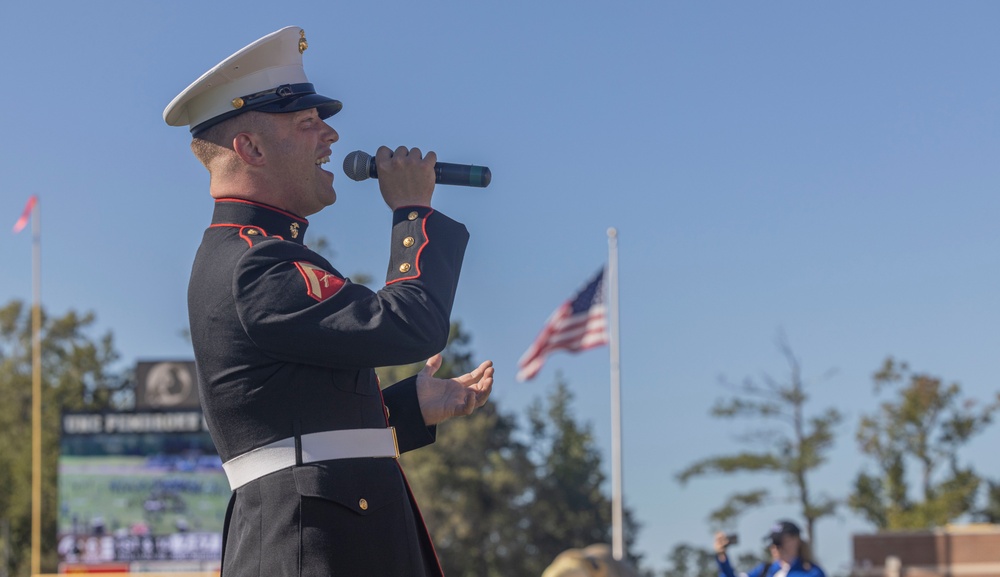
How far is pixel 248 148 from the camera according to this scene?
10.6ft

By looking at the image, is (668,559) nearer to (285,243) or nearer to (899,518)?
(899,518)

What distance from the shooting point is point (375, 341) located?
2.91m

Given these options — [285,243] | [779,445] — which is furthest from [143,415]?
[285,243]

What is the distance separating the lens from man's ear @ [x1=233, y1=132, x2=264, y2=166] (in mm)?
3211

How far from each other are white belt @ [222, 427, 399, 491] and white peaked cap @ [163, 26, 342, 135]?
0.76 metres

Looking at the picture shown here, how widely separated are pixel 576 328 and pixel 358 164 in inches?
819

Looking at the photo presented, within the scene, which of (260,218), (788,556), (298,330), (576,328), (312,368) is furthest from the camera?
(576,328)

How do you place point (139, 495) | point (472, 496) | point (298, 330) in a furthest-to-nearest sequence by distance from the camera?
point (472, 496) < point (139, 495) < point (298, 330)

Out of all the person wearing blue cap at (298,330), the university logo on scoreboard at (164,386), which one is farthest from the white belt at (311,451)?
the university logo on scoreboard at (164,386)

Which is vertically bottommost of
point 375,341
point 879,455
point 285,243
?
point 879,455

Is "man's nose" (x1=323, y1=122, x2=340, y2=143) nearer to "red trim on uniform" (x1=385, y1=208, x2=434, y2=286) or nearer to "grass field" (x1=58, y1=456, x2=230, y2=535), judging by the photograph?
"red trim on uniform" (x1=385, y1=208, x2=434, y2=286)

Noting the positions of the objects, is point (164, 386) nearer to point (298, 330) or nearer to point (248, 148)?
point (248, 148)

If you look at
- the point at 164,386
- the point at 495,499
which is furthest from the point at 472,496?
the point at 164,386

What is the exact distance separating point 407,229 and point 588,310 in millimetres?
21206
